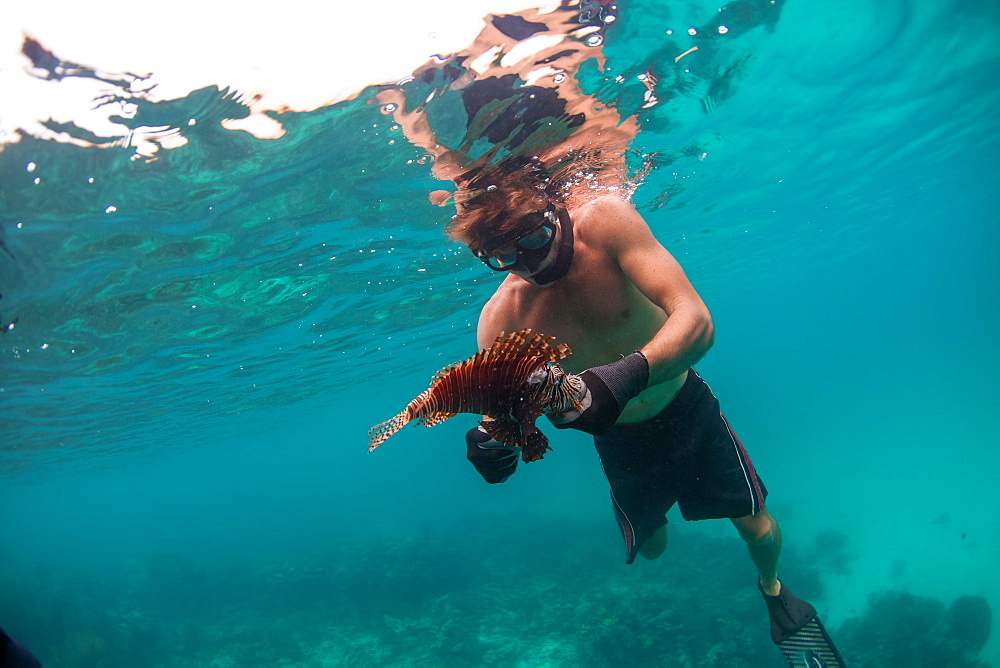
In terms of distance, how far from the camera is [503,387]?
2.03 meters

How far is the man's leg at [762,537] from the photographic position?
16.6 ft

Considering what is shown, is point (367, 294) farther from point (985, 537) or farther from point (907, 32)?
point (985, 537)

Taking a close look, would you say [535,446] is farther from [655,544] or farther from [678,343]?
[655,544]

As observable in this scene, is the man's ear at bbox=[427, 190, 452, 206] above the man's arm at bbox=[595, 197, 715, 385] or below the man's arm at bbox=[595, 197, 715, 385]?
below

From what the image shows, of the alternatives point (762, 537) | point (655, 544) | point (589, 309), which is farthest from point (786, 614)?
point (589, 309)

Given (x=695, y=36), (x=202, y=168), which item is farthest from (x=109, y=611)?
(x=695, y=36)

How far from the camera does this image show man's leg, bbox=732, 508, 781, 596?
5.06 meters

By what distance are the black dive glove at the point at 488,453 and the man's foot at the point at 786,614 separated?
13.6 ft

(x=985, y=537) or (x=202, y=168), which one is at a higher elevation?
(x=202, y=168)

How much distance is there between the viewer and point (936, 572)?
2114 cm

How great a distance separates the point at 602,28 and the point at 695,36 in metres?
2.05

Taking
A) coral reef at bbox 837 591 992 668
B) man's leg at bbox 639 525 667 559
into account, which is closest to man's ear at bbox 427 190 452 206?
man's leg at bbox 639 525 667 559

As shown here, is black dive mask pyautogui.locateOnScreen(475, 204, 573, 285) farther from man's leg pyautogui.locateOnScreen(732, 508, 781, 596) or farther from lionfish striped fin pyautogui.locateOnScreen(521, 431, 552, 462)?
man's leg pyautogui.locateOnScreen(732, 508, 781, 596)

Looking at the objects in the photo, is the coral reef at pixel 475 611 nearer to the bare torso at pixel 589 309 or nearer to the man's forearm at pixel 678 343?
the bare torso at pixel 589 309
